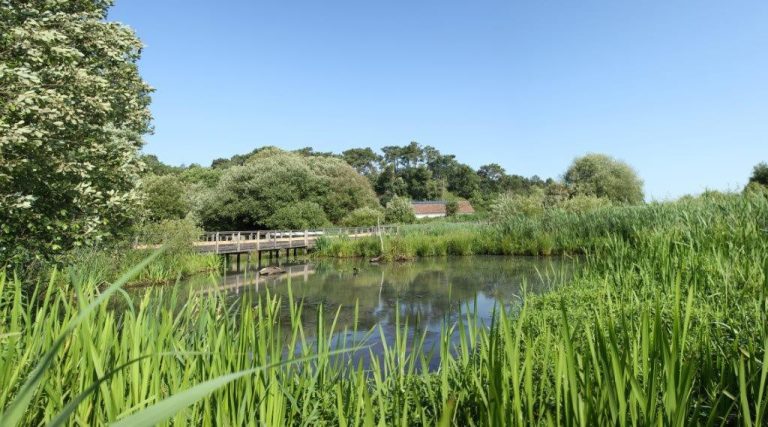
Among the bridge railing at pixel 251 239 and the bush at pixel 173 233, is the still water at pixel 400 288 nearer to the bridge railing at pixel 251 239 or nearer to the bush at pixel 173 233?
the bush at pixel 173 233

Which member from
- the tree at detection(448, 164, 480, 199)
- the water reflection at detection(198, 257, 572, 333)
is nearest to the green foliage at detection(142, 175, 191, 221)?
the water reflection at detection(198, 257, 572, 333)

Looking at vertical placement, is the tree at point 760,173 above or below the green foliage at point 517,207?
above

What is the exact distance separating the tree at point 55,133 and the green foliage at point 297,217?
21.9 meters

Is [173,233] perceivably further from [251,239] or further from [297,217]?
[297,217]

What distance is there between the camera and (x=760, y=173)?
104 ft

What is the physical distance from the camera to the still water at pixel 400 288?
25.1 ft

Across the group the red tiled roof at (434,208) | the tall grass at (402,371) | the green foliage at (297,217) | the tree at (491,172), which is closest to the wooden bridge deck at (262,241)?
the green foliage at (297,217)

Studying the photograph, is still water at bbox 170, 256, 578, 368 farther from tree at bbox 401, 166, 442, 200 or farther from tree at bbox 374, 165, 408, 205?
tree at bbox 401, 166, 442, 200

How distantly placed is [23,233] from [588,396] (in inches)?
273

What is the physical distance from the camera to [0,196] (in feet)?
17.8

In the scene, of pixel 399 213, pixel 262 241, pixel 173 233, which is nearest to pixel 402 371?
pixel 173 233

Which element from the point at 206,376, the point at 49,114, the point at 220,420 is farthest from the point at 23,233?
the point at 220,420

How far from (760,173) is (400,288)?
31.3m

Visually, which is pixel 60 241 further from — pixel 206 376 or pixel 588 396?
pixel 588 396
